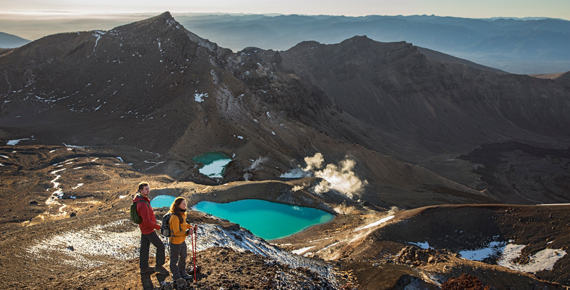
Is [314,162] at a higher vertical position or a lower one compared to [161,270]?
lower

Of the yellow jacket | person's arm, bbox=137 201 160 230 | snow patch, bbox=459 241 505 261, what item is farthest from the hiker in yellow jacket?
snow patch, bbox=459 241 505 261

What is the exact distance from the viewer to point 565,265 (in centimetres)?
2328

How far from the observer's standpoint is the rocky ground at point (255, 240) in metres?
14.9

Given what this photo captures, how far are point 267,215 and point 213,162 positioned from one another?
2189 cm

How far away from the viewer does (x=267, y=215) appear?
126 ft

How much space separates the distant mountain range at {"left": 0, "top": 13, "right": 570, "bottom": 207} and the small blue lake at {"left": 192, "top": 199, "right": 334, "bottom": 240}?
12.0 m

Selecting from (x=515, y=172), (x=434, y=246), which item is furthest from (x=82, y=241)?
(x=515, y=172)

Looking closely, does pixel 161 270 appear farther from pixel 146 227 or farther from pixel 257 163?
pixel 257 163

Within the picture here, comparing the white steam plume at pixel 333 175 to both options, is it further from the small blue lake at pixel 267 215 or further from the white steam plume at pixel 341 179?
the small blue lake at pixel 267 215

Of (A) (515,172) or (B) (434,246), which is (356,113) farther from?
(B) (434,246)

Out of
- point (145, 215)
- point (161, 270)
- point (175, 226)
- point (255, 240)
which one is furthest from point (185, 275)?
point (255, 240)

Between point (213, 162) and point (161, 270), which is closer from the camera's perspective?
point (161, 270)

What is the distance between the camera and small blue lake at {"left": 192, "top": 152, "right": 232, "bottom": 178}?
54.2m

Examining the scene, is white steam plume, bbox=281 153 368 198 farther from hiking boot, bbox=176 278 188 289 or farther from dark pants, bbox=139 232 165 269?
hiking boot, bbox=176 278 188 289
